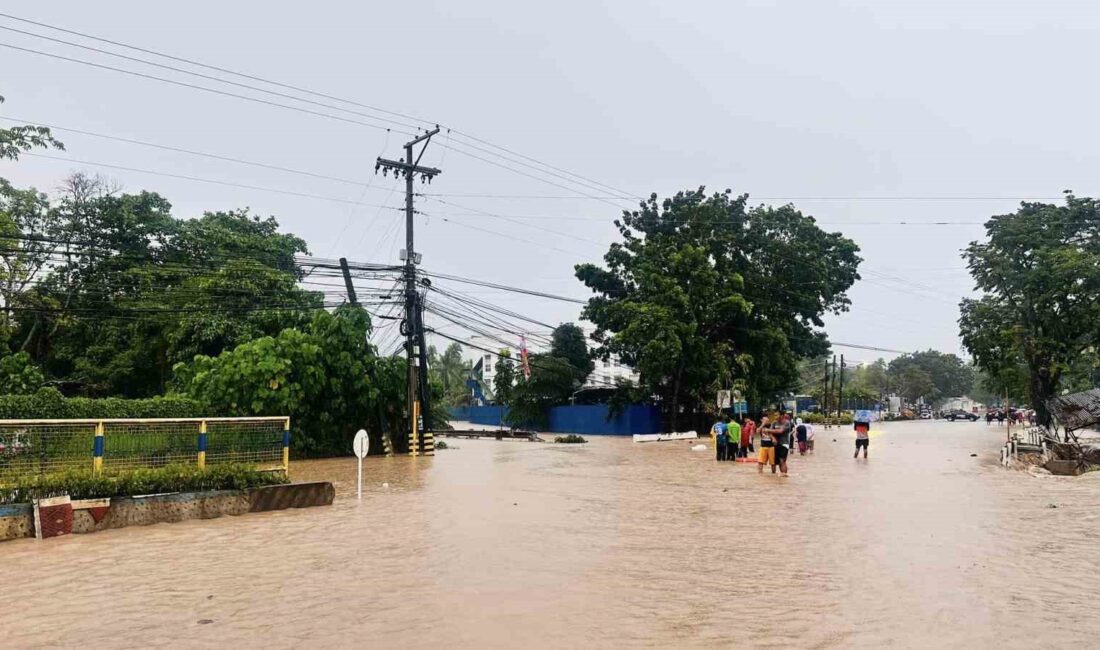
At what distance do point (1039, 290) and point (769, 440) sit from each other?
1048 inches

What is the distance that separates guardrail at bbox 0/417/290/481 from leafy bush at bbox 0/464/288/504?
0.44 meters

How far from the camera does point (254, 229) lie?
4356 centimetres

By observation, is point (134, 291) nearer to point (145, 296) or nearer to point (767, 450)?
point (145, 296)

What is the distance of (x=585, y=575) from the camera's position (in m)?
8.34

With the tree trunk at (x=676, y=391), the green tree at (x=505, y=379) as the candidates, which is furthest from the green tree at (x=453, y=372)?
the tree trunk at (x=676, y=391)

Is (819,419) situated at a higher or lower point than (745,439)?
lower

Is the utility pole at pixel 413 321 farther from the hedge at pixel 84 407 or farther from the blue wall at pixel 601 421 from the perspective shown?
the blue wall at pixel 601 421

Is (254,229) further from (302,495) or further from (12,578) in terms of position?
(12,578)

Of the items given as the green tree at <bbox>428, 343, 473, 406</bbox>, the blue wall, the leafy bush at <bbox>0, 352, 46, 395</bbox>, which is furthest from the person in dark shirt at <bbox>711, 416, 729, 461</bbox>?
the green tree at <bbox>428, 343, 473, 406</bbox>

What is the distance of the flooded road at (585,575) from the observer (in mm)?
6250

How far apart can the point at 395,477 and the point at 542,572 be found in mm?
13037

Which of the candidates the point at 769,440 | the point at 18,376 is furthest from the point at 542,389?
the point at 769,440

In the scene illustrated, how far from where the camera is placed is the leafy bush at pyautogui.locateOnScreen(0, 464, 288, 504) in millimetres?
10703

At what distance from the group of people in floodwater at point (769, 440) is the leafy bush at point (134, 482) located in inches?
483
